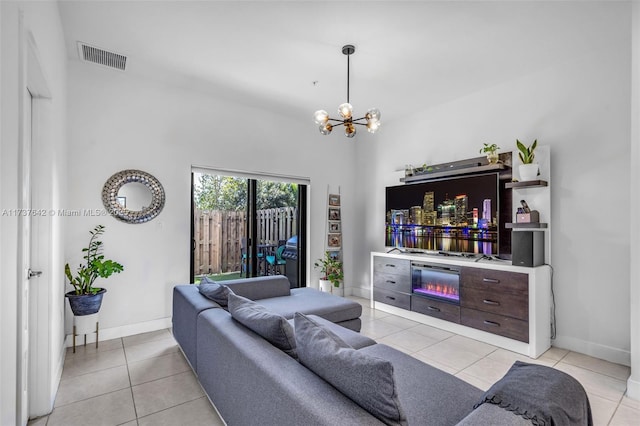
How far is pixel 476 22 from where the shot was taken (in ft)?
8.70

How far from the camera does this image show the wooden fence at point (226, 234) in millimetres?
4387

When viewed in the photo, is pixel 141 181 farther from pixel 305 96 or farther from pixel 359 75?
pixel 359 75

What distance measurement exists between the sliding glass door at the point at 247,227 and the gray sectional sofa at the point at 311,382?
207cm

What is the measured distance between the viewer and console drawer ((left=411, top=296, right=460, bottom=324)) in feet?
12.2

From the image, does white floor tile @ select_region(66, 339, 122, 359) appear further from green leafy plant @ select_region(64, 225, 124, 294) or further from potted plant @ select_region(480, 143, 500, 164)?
potted plant @ select_region(480, 143, 500, 164)

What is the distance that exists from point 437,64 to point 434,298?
8.87 feet

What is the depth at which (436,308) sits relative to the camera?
390 cm

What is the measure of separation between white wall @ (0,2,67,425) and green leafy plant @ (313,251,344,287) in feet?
10.9

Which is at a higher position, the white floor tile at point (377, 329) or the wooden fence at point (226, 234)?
the wooden fence at point (226, 234)

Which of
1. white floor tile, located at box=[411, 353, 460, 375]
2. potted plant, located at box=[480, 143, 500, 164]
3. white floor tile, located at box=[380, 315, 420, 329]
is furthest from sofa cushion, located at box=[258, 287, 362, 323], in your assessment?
potted plant, located at box=[480, 143, 500, 164]

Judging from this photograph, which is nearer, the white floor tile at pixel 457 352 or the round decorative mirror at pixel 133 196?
the white floor tile at pixel 457 352

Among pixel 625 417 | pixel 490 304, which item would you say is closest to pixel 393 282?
pixel 490 304

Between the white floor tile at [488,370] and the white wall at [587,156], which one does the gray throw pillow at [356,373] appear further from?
the white wall at [587,156]

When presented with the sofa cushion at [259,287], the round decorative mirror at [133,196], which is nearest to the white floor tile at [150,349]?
the sofa cushion at [259,287]
